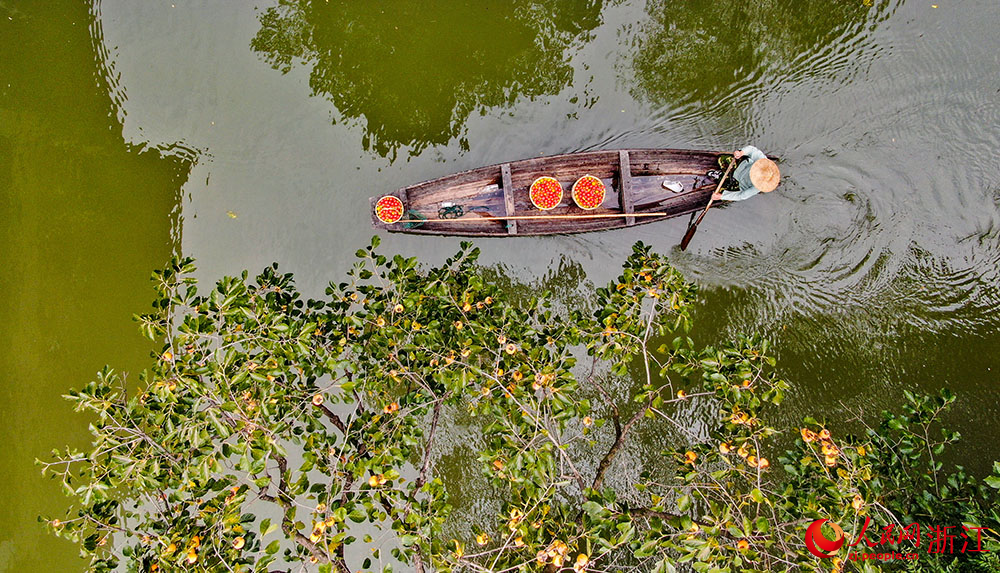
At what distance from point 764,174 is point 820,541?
2414mm

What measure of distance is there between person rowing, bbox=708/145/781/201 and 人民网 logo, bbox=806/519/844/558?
224cm

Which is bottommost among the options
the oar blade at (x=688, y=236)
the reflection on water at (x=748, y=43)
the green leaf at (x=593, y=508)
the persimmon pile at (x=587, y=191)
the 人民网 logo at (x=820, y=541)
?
the 人民网 logo at (x=820, y=541)

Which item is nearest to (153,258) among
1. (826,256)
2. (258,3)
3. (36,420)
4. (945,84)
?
(36,420)

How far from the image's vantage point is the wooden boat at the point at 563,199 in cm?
439

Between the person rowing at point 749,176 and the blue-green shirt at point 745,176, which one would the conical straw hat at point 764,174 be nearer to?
the person rowing at point 749,176

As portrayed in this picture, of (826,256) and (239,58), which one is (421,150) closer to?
(239,58)

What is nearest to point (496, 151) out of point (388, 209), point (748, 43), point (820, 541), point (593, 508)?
point (388, 209)

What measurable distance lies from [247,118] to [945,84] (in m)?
6.53

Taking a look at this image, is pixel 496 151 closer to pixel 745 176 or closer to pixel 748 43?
pixel 745 176

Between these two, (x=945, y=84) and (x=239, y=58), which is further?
(x=239, y=58)

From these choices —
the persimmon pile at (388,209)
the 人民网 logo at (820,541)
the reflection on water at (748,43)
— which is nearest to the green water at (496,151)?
the reflection on water at (748,43)

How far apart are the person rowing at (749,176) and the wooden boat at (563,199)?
211 mm

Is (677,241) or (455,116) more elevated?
(455,116)

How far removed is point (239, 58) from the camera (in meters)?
4.90
